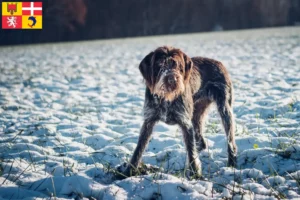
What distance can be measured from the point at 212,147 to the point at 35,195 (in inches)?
91.7

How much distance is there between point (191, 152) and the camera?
3.51 m

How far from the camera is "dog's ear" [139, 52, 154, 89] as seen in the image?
141 inches

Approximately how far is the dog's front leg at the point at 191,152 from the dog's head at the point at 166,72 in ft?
1.28

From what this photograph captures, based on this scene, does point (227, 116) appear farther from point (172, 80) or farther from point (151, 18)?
point (151, 18)

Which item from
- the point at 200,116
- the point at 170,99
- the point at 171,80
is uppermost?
the point at 171,80

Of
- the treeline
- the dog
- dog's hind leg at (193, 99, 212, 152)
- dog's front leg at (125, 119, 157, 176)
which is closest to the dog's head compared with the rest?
the dog

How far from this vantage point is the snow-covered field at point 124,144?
A: 115 inches

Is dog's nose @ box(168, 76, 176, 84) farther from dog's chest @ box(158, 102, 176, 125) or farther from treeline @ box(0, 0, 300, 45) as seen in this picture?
treeline @ box(0, 0, 300, 45)

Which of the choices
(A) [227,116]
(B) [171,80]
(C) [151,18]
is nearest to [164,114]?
(B) [171,80]

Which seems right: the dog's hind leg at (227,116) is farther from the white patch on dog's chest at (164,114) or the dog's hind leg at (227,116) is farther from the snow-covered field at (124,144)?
the white patch on dog's chest at (164,114)

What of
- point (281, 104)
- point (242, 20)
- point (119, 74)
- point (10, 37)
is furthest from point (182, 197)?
point (242, 20)

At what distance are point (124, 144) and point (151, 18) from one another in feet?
92.7

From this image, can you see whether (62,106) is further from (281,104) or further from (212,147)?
(281,104)

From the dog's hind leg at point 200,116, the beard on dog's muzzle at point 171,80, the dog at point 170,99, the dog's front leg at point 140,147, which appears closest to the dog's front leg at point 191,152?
the dog at point 170,99
